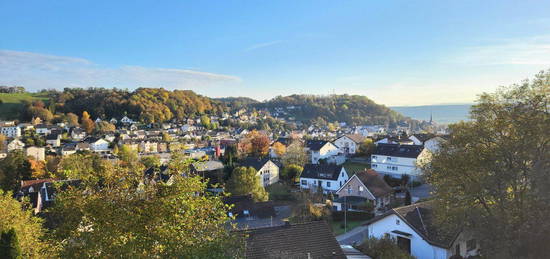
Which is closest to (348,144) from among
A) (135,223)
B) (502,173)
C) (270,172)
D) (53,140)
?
(270,172)

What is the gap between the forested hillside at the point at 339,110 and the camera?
146 meters

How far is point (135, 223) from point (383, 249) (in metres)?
12.7

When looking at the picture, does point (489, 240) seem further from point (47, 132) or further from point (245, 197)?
point (47, 132)

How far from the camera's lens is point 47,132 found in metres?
73.2

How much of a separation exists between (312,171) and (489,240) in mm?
A: 25477

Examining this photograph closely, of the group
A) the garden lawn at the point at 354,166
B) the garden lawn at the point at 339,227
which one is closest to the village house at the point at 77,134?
the garden lawn at the point at 354,166

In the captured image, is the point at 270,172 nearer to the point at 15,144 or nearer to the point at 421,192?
the point at 421,192

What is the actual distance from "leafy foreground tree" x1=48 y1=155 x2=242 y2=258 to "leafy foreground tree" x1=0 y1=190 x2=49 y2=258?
5.35 ft

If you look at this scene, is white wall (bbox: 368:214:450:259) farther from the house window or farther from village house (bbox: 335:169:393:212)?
village house (bbox: 335:169:393:212)

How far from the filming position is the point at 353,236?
2250cm

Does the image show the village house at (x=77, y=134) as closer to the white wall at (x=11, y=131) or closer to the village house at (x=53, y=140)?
the village house at (x=53, y=140)

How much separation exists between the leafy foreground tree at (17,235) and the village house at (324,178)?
26270mm

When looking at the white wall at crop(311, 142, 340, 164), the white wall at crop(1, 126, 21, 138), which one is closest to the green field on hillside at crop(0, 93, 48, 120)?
the white wall at crop(1, 126, 21, 138)

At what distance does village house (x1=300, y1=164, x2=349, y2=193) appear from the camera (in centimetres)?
3628
